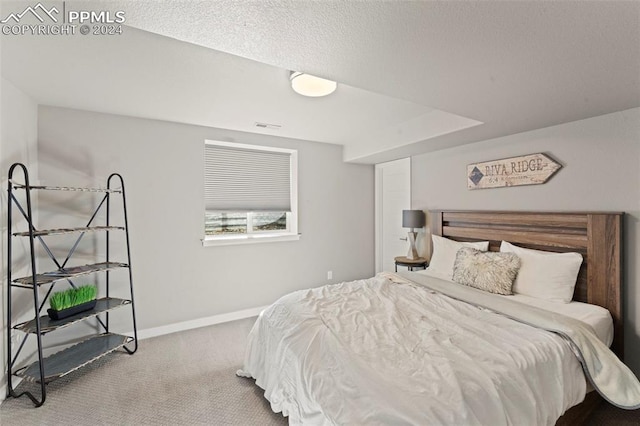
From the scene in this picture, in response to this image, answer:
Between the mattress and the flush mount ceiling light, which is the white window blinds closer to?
the flush mount ceiling light

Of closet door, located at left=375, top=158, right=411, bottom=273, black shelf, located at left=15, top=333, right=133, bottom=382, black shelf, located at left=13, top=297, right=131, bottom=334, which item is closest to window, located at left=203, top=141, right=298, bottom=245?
black shelf, located at left=13, top=297, right=131, bottom=334

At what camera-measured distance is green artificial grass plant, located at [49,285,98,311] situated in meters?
2.40

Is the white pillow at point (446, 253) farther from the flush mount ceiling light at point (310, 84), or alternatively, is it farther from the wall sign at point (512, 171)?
the flush mount ceiling light at point (310, 84)

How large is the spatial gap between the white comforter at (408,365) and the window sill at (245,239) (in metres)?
1.54

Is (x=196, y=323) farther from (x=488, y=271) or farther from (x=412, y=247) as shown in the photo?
(x=488, y=271)

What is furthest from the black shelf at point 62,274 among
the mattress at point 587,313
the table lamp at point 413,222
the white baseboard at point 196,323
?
the mattress at point 587,313

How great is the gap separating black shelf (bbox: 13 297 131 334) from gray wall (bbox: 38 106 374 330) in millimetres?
360

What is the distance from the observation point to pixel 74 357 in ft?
7.95

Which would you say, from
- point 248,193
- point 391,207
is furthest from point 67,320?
point 391,207

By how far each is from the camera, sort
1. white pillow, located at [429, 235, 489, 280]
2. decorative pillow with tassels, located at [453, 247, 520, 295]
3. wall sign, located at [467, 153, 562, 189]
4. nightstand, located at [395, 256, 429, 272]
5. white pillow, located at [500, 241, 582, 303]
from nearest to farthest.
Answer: white pillow, located at [500, 241, 582, 303]
decorative pillow with tassels, located at [453, 247, 520, 295]
wall sign, located at [467, 153, 562, 189]
white pillow, located at [429, 235, 489, 280]
nightstand, located at [395, 256, 429, 272]

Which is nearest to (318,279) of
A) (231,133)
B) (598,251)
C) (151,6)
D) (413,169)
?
(413,169)

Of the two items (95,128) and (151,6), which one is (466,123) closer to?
(151,6)

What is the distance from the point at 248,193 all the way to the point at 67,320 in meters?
2.20

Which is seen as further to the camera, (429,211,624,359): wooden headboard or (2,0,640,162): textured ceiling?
(429,211,624,359): wooden headboard
